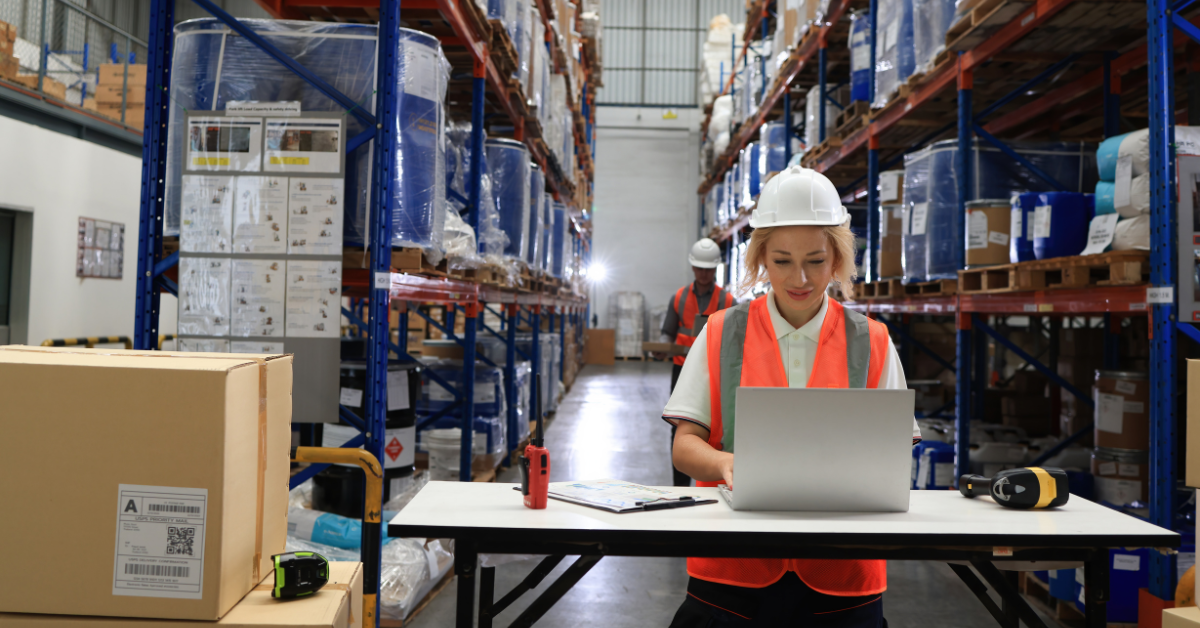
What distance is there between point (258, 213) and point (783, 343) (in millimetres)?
2081

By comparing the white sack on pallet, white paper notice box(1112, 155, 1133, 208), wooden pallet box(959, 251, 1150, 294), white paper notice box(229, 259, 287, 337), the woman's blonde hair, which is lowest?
white paper notice box(229, 259, 287, 337)

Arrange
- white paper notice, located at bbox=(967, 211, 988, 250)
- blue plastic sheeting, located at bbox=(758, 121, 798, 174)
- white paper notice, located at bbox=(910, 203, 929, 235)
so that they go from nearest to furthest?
white paper notice, located at bbox=(967, 211, 988, 250) < white paper notice, located at bbox=(910, 203, 929, 235) < blue plastic sheeting, located at bbox=(758, 121, 798, 174)

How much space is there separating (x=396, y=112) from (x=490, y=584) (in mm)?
1936

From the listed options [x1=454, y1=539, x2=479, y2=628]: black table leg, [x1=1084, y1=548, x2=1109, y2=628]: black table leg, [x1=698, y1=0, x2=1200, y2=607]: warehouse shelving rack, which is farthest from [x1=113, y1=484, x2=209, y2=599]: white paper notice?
[x1=698, y1=0, x2=1200, y2=607]: warehouse shelving rack

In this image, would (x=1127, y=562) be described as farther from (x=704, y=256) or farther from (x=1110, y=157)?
(x=704, y=256)

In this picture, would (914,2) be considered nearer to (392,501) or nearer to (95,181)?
(392,501)

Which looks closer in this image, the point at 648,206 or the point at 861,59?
the point at 861,59

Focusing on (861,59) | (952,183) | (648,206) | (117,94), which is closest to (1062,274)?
(952,183)

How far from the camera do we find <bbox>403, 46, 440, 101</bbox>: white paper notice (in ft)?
11.0

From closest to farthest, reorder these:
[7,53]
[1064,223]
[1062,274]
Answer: [1062,274] → [1064,223] → [7,53]

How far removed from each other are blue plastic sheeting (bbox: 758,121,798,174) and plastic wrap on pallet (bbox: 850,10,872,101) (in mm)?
2497

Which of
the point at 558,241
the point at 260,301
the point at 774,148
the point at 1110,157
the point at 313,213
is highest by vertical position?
the point at 774,148

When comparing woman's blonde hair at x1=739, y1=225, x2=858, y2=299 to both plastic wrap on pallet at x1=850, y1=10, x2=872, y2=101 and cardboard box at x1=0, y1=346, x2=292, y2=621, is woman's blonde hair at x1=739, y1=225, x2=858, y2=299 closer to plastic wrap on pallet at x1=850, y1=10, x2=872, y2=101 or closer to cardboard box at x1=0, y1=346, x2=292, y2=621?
cardboard box at x1=0, y1=346, x2=292, y2=621

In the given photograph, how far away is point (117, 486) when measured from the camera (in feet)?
4.99
